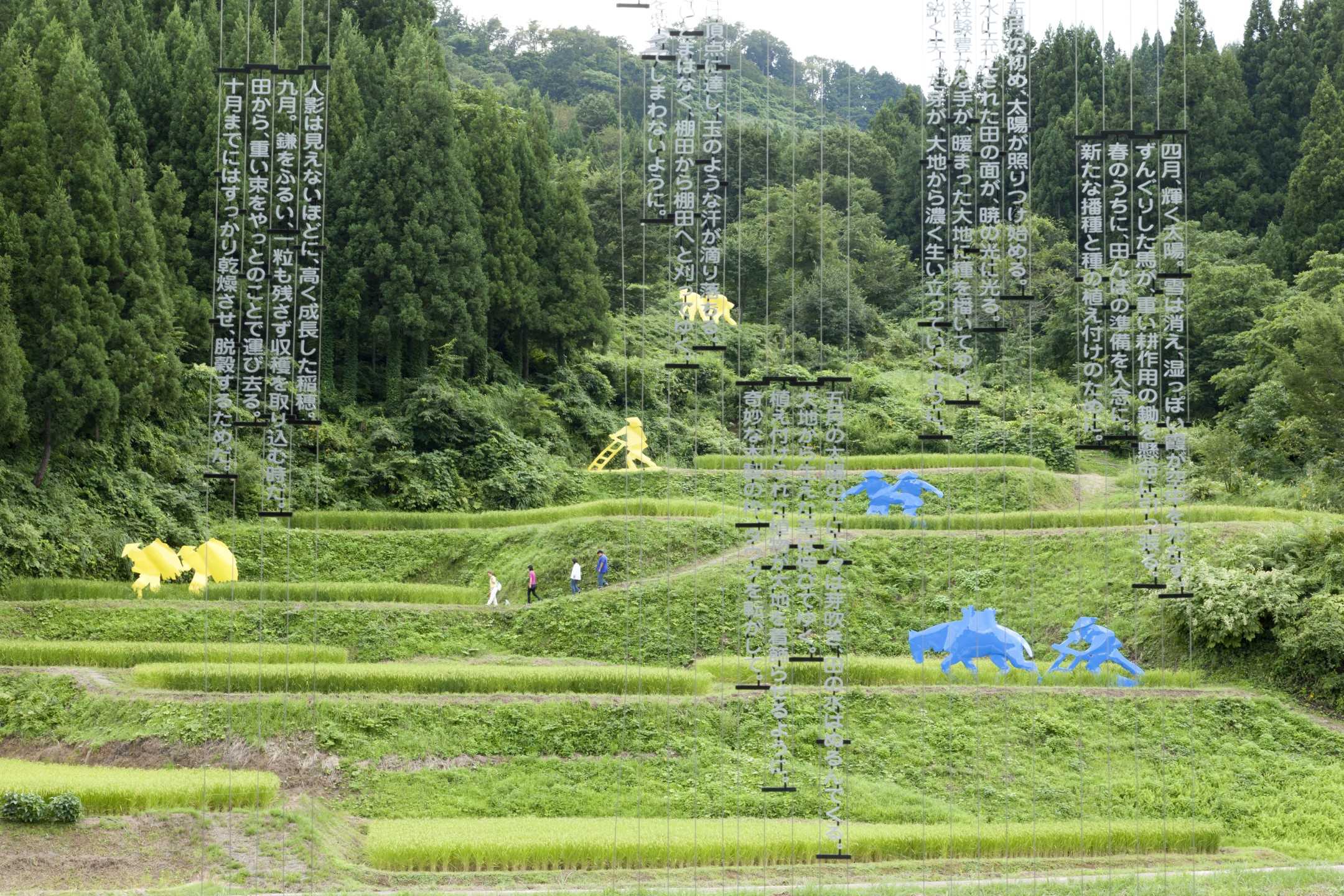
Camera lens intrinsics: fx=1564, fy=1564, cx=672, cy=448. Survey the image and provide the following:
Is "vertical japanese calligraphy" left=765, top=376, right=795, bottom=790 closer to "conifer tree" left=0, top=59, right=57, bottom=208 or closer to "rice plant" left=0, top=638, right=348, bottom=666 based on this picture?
"rice plant" left=0, top=638, right=348, bottom=666

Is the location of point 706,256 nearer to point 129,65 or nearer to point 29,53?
point 29,53

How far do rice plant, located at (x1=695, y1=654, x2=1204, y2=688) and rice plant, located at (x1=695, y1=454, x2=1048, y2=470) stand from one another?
954cm

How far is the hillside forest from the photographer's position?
1070 inches

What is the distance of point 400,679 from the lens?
2053 centimetres

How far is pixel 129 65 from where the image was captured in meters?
35.8

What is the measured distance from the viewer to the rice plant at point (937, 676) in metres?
21.2

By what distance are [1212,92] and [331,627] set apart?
117ft

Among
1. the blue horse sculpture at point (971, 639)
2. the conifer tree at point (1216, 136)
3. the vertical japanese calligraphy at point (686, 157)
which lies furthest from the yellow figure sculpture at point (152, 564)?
the conifer tree at point (1216, 136)

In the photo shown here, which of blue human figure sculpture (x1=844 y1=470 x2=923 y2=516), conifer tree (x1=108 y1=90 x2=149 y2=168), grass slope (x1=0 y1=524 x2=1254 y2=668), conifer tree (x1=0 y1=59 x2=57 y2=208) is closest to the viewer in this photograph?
blue human figure sculpture (x1=844 y1=470 x2=923 y2=516)

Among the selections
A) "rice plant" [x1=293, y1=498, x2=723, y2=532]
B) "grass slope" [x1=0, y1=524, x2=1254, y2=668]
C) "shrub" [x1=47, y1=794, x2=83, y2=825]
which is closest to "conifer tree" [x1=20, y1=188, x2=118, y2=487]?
"grass slope" [x1=0, y1=524, x2=1254, y2=668]

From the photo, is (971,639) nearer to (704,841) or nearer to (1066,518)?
(704,841)

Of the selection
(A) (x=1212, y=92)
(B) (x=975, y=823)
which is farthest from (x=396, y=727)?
(A) (x=1212, y=92)

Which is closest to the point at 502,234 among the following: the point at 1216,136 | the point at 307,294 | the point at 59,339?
the point at 59,339

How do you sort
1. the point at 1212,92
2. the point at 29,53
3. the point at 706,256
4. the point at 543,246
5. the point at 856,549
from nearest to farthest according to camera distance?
1. the point at 706,256
2. the point at 856,549
3. the point at 29,53
4. the point at 543,246
5. the point at 1212,92
